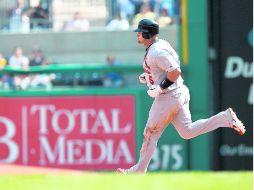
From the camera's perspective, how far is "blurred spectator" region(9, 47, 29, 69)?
14480mm

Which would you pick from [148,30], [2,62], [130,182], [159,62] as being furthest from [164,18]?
[130,182]

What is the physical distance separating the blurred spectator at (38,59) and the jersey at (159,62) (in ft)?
16.8

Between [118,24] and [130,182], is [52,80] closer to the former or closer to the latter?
[118,24]

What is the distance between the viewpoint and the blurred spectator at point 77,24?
1548 centimetres

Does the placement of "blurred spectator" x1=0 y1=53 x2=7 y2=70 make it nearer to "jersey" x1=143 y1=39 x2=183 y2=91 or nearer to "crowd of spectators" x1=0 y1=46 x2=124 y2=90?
"crowd of spectators" x1=0 y1=46 x2=124 y2=90

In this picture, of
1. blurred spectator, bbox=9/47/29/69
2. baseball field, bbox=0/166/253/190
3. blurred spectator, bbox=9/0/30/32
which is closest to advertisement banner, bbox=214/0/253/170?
blurred spectator, bbox=9/47/29/69

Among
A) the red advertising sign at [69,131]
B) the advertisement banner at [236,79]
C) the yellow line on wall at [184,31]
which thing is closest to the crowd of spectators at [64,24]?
the red advertising sign at [69,131]

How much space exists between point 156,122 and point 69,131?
441 cm

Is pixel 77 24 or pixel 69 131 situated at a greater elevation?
pixel 77 24

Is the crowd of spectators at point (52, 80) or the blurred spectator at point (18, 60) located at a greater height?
the blurred spectator at point (18, 60)

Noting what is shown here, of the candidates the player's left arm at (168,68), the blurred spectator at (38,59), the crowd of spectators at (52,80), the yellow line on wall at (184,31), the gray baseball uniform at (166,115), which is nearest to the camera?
the player's left arm at (168,68)

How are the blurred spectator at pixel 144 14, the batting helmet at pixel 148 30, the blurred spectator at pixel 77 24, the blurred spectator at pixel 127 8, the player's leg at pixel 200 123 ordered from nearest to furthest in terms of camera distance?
the batting helmet at pixel 148 30, the player's leg at pixel 200 123, the blurred spectator at pixel 144 14, the blurred spectator at pixel 127 8, the blurred spectator at pixel 77 24

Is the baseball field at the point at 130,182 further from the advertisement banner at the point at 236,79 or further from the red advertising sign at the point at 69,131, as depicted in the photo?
the red advertising sign at the point at 69,131

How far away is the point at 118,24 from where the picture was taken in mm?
15094
